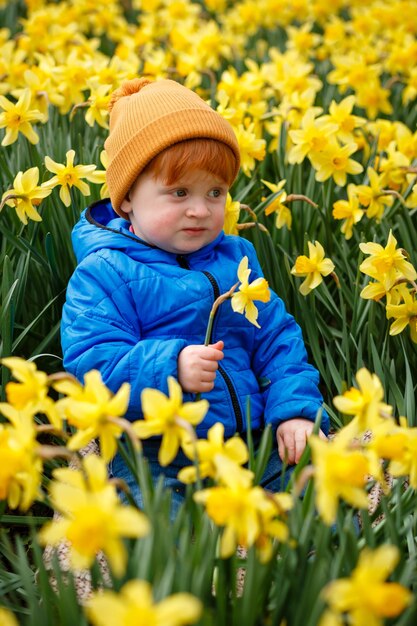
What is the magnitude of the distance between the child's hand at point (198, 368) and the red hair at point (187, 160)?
0.49m

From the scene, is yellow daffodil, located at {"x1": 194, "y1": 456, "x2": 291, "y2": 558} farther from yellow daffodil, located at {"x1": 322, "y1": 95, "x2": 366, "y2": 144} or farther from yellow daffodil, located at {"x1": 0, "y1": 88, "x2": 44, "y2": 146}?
yellow daffodil, located at {"x1": 322, "y1": 95, "x2": 366, "y2": 144}

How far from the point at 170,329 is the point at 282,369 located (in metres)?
0.34

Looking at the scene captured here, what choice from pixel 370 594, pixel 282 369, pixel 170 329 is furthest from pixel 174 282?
pixel 370 594

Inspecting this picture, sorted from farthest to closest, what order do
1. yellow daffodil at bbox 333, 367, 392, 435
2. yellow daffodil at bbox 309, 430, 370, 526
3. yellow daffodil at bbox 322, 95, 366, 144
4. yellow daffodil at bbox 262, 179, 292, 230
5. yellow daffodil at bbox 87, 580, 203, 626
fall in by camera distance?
1. yellow daffodil at bbox 322, 95, 366, 144
2. yellow daffodil at bbox 262, 179, 292, 230
3. yellow daffodil at bbox 333, 367, 392, 435
4. yellow daffodil at bbox 309, 430, 370, 526
5. yellow daffodil at bbox 87, 580, 203, 626

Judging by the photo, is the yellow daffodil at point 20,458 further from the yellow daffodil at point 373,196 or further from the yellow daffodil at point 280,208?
the yellow daffodil at point 373,196

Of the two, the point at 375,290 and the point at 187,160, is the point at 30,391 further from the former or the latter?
the point at 375,290

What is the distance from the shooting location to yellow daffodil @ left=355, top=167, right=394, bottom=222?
290 cm

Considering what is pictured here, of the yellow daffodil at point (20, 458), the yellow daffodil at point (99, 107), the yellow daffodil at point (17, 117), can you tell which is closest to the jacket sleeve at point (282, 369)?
the yellow daffodil at point (20, 458)

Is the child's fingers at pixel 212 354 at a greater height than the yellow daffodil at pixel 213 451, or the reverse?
the yellow daffodil at pixel 213 451

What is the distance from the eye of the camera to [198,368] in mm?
1950

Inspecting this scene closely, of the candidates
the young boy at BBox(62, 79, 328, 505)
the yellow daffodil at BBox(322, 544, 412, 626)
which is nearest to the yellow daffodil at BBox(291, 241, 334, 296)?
the young boy at BBox(62, 79, 328, 505)

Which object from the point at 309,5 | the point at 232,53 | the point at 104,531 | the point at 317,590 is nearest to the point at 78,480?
the point at 104,531

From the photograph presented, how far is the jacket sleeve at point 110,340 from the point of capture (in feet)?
6.53

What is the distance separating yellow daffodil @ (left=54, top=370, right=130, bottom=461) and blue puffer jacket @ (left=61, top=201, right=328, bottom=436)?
1.56 ft
